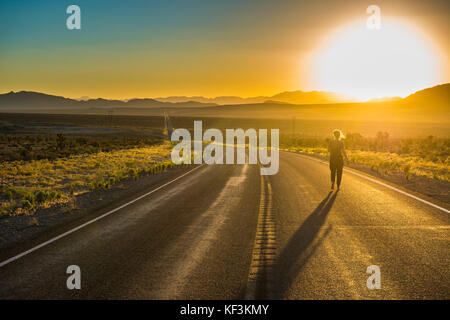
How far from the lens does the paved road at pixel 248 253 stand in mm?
4375

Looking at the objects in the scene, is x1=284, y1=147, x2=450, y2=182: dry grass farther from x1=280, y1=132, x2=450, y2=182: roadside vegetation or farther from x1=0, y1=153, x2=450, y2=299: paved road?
x1=0, y1=153, x2=450, y2=299: paved road

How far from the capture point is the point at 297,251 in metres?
5.75

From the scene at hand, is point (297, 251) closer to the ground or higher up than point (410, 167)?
closer to the ground

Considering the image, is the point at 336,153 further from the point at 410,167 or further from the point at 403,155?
the point at 403,155

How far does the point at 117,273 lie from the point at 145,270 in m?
0.40

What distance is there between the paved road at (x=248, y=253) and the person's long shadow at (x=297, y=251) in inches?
0.7

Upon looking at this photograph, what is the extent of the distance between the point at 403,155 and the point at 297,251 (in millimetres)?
32648

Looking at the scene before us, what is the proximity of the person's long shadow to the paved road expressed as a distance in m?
0.02

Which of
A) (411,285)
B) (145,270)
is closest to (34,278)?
(145,270)

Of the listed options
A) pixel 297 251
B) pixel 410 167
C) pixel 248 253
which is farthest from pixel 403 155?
pixel 248 253

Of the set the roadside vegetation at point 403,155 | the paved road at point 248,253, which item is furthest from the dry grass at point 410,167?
the paved road at point 248,253

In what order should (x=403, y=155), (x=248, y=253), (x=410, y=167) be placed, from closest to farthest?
(x=248, y=253) < (x=410, y=167) < (x=403, y=155)

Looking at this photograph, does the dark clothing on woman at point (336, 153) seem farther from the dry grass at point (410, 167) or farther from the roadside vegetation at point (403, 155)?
the dry grass at point (410, 167)
